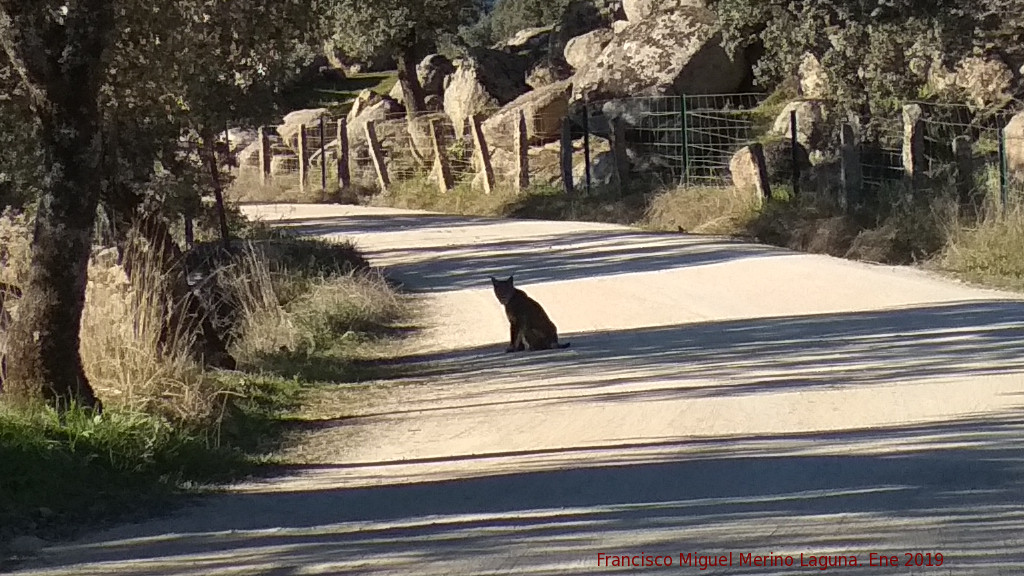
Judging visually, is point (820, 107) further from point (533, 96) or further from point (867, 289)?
point (867, 289)

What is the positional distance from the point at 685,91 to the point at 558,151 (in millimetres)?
3083

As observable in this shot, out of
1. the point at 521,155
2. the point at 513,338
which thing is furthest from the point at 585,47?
the point at 513,338

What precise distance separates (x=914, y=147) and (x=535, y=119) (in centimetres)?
1200

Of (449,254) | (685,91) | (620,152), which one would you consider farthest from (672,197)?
(685,91)

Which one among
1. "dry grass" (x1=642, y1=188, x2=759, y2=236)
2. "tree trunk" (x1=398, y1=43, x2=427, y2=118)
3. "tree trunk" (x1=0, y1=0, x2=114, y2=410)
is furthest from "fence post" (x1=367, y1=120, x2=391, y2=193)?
"tree trunk" (x1=0, y1=0, x2=114, y2=410)

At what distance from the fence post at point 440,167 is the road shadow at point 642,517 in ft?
77.5

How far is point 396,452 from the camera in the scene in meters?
8.62

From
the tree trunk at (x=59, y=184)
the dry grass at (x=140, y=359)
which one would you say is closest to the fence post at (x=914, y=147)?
the dry grass at (x=140, y=359)

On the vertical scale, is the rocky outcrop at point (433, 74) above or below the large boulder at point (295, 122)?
above

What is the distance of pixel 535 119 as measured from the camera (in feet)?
102

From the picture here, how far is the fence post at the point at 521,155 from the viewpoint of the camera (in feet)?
94.7

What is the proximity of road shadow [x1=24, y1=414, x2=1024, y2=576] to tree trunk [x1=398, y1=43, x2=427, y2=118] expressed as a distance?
1142 inches

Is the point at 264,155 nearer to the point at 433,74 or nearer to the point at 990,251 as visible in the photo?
the point at 433,74

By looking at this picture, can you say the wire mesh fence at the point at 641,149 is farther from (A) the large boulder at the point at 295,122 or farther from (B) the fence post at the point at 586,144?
(A) the large boulder at the point at 295,122
